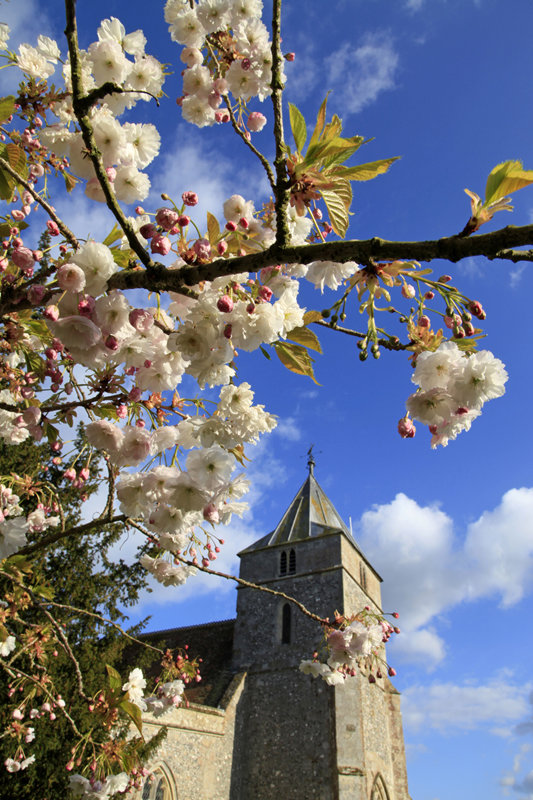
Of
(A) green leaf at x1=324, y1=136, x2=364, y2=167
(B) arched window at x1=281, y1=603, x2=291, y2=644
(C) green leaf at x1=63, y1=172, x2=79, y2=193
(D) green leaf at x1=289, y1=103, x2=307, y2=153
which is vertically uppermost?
(B) arched window at x1=281, y1=603, x2=291, y2=644

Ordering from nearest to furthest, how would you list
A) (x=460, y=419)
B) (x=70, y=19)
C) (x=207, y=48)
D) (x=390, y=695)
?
(x=70, y=19) → (x=460, y=419) → (x=207, y=48) → (x=390, y=695)

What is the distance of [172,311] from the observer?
161 centimetres

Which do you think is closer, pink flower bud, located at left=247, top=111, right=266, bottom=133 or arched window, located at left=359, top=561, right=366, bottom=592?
pink flower bud, located at left=247, top=111, right=266, bottom=133

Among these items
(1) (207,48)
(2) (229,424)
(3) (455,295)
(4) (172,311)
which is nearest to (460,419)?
(3) (455,295)

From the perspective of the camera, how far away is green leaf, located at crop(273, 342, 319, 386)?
147 cm

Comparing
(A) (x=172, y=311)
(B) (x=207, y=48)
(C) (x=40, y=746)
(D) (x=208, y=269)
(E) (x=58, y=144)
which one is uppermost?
(B) (x=207, y=48)

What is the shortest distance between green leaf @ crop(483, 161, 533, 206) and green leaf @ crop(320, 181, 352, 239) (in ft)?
1.23

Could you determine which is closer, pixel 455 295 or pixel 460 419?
pixel 455 295

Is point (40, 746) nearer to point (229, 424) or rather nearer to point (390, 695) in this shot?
point (229, 424)

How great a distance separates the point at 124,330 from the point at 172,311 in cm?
26

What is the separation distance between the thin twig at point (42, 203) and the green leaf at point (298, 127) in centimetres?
→ 75

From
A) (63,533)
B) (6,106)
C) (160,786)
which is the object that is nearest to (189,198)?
(6,106)

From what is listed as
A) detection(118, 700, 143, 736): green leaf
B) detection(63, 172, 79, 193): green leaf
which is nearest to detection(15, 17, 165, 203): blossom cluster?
detection(63, 172, 79, 193): green leaf

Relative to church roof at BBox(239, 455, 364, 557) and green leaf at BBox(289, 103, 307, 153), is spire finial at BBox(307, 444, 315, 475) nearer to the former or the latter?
church roof at BBox(239, 455, 364, 557)
